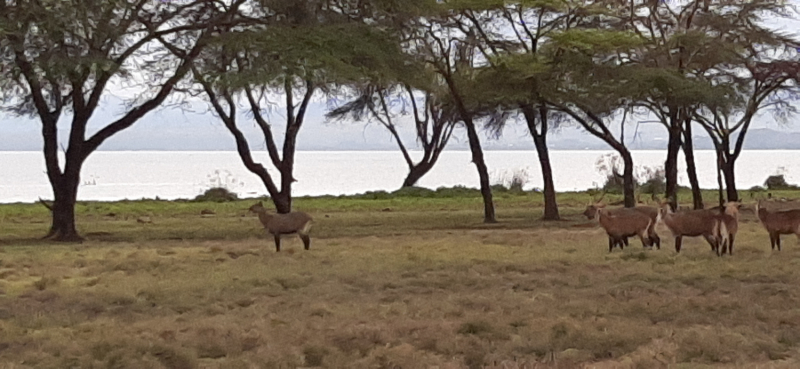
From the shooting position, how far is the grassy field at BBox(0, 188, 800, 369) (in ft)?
26.2

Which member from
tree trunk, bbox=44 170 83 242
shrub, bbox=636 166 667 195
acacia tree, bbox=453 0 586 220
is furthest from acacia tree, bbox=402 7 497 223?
shrub, bbox=636 166 667 195

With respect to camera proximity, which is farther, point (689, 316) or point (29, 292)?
point (29, 292)

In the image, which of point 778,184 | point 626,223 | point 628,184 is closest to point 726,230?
point 626,223

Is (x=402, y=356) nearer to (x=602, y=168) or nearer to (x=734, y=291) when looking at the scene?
(x=734, y=291)

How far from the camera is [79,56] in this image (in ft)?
60.5

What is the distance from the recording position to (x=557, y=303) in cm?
1041

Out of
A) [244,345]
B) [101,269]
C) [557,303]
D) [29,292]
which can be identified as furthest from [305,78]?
Result: [244,345]

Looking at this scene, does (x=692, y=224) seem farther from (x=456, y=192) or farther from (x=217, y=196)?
(x=217, y=196)

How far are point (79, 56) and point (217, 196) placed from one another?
21.5m

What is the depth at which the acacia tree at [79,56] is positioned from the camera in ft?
58.9

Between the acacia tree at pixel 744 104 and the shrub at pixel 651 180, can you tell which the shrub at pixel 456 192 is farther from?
the acacia tree at pixel 744 104

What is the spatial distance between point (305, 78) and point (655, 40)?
12.4m

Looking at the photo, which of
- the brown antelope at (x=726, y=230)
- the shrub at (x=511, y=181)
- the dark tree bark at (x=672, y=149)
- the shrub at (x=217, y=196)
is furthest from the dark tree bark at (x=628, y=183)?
the shrub at (x=217, y=196)

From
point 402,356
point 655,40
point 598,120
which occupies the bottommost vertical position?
point 402,356
